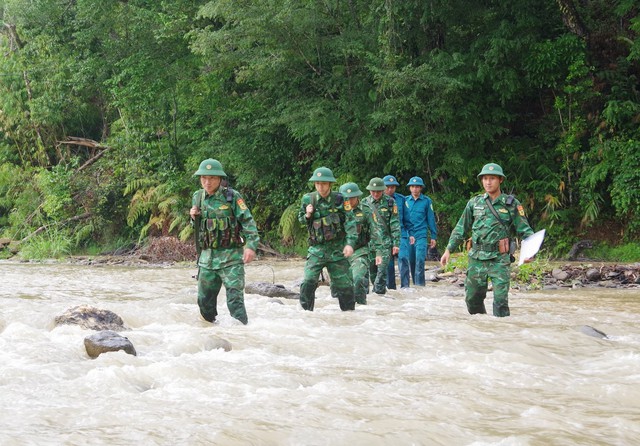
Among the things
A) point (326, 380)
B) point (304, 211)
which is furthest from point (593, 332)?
point (304, 211)

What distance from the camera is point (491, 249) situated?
29.6 feet

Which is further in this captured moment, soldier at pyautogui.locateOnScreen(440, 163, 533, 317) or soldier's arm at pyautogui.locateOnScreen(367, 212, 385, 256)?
soldier's arm at pyautogui.locateOnScreen(367, 212, 385, 256)

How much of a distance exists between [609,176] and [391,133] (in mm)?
5917

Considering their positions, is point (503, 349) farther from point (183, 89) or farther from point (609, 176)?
point (183, 89)

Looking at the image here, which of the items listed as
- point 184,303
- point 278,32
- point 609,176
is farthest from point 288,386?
point 278,32

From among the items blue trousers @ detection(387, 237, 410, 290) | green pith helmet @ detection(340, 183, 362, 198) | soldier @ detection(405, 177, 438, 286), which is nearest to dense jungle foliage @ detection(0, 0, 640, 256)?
soldier @ detection(405, 177, 438, 286)

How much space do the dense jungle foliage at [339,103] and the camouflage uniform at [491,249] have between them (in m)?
10.5

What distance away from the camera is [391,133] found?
861 inches

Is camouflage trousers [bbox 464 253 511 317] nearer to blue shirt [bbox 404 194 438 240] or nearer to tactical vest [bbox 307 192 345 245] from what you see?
tactical vest [bbox 307 192 345 245]

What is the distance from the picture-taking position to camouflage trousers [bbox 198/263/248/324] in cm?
842

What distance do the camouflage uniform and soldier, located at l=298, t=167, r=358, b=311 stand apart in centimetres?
134

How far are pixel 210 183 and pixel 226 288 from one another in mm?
1161

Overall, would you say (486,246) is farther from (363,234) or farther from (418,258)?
(418,258)

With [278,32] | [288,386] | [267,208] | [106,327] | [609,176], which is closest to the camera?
[288,386]
